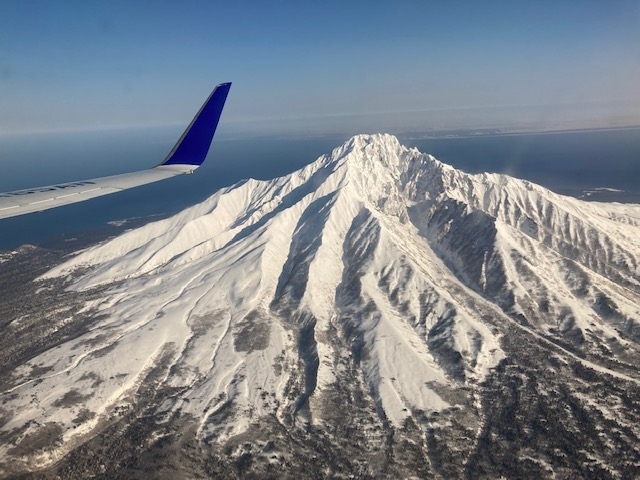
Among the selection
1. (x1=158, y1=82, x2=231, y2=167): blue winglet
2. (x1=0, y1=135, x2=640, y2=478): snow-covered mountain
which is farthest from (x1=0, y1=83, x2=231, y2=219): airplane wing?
(x1=0, y1=135, x2=640, y2=478): snow-covered mountain

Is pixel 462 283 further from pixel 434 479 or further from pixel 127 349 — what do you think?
pixel 127 349

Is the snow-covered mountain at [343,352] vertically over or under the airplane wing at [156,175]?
under

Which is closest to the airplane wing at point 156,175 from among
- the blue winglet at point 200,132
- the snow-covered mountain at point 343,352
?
the blue winglet at point 200,132

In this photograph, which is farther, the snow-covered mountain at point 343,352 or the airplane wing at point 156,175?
the snow-covered mountain at point 343,352

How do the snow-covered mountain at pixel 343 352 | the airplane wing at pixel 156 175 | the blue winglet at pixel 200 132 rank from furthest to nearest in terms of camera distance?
the snow-covered mountain at pixel 343 352
the blue winglet at pixel 200 132
the airplane wing at pixel 156 175

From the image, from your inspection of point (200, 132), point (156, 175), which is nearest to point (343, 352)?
point (156, 175)

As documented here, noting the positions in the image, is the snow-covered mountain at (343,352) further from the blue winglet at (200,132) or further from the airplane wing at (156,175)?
the blue winglet at (200,132)

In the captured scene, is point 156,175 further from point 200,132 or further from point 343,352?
point 343,352

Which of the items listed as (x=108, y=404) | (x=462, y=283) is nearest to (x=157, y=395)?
(x=108, y=404)
